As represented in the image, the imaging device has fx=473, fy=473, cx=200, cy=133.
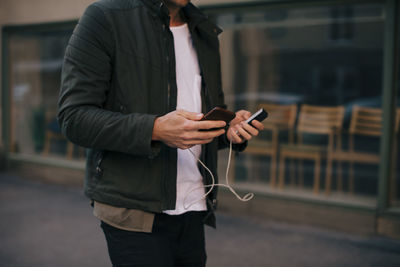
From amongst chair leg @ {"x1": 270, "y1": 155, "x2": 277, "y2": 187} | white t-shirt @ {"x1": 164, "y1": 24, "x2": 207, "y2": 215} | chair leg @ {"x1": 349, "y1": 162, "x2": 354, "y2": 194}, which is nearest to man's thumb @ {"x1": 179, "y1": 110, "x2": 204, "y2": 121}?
white t-shirt @ {"x1": 164, "y1": 24, "x2": 207, "y2": 215}

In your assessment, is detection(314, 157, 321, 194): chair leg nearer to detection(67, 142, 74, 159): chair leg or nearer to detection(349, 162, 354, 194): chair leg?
detection(349, 162, 354, 194): chair leg

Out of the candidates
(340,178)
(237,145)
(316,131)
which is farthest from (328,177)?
(237,145)

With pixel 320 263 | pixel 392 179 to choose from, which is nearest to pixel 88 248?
pixel 320 263

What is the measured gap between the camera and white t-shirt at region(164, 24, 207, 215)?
1839mm

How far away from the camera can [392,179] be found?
5.17 metres

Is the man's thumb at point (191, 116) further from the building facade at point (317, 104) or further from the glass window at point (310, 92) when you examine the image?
the glass window at point (310, 92)

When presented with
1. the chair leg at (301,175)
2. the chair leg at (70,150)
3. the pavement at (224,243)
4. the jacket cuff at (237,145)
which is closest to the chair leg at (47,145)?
the chair leg at (70,150)

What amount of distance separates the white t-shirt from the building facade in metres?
3.61

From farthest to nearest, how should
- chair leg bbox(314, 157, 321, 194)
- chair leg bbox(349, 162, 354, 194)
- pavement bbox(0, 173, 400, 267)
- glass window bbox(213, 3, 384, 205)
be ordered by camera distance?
chair leg bbox(314, 157, 321, 194), chair leg bbox(349, 162, 354, 194), glass window bbox(213, 3, 384, 205), pavement bbox(0, 173, 400, 267)

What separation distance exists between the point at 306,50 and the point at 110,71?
460 cm

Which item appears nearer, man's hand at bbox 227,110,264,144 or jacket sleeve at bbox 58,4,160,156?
jacket sleeve at bbox 58,4,160,156

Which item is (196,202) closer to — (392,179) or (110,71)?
(110,71)

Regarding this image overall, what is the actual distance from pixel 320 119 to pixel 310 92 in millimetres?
371

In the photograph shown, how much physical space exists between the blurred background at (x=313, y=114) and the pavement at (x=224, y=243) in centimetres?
Result: 5
